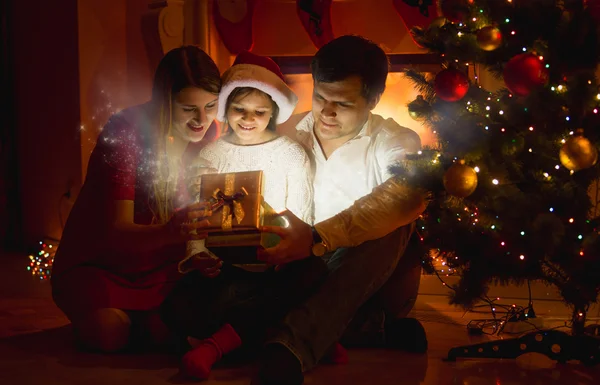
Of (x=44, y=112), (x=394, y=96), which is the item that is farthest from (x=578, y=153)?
(x=44, y=112)

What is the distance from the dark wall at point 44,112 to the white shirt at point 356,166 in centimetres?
200

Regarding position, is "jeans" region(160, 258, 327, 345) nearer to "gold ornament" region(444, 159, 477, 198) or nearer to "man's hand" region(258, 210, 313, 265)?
"man's hand" region(258, 210, 313, 265)

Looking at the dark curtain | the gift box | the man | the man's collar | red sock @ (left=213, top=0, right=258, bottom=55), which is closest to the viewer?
the man

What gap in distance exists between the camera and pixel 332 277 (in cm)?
197

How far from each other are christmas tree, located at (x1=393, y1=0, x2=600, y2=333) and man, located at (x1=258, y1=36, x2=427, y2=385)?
0.13m

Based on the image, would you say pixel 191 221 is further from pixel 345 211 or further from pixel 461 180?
pixel 461 180

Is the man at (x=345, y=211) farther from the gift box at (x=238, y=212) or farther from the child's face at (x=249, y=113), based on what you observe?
the child's face at (x=249, y=113)

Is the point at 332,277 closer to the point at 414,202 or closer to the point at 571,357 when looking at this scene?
the point at 414,202

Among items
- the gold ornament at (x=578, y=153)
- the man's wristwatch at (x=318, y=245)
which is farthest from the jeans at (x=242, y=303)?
the gold ornament at (x=578, y=153)

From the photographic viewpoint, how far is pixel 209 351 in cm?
190

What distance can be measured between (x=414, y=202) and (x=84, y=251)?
1041 millimetres

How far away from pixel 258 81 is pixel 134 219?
60 centimetres

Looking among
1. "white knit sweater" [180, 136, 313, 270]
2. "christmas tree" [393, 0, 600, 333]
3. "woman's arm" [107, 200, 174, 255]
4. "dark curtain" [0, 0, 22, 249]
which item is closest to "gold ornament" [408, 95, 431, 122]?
"christmas tree" [393, 0, 600, 333]

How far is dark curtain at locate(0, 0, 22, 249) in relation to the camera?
4.13 m
